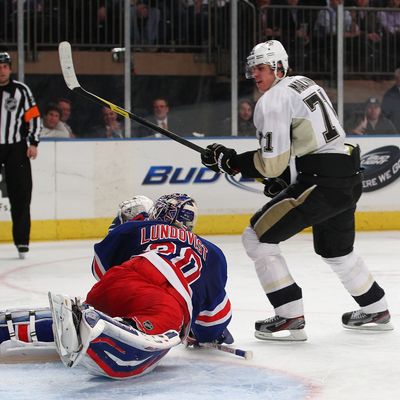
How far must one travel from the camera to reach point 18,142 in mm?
7137

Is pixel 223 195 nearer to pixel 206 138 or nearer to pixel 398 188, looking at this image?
pixel 206 138

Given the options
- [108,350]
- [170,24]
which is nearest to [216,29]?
[170,24]

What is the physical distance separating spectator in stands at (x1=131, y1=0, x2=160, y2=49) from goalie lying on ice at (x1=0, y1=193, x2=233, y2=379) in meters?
4.80

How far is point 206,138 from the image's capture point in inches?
333

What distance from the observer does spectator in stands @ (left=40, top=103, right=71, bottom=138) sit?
8.16m

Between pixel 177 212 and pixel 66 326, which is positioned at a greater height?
pixel 177 212

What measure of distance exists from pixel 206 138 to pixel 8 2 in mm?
1836

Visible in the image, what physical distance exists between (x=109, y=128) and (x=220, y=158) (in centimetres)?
412

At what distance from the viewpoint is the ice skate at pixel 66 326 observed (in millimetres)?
3195

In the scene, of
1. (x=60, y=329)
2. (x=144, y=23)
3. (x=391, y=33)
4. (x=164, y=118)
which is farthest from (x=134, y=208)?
(x=391, y=33)

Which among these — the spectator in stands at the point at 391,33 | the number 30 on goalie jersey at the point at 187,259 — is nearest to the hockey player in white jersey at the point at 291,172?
the number 30 on goalie jersey at the point at 187,259

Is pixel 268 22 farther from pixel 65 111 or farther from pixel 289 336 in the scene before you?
pixel 289 336

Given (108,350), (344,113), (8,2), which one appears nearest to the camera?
(108,350)

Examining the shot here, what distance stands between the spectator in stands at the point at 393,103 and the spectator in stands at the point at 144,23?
78.0 inches
